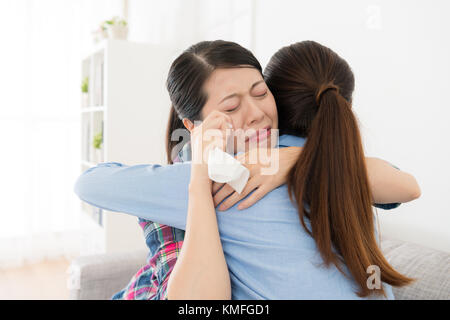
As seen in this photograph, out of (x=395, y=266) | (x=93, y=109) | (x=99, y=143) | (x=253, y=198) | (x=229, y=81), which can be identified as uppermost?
(x=229, y=81)

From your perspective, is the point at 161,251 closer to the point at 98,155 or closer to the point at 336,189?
the point at 336,189

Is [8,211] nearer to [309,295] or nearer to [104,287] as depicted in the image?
[104,287]

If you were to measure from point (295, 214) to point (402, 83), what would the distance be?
763mm

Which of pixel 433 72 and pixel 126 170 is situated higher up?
pixel 433 72

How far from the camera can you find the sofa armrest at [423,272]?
0.88 m

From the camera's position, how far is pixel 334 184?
66cm

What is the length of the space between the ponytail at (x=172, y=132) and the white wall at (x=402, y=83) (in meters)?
0.65

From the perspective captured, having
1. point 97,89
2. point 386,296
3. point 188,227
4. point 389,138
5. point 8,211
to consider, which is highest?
point 97,89

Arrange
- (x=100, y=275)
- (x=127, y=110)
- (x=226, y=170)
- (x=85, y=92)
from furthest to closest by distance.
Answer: (x=85, y=92), (x=127, y=110), (x=100, y=275), (x=226, y=170)

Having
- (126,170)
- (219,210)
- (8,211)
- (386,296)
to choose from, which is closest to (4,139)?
(8,211)

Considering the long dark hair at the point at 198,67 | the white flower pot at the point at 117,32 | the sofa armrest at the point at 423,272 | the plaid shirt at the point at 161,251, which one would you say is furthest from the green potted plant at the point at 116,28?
the sofa armrest at the point at 423,272

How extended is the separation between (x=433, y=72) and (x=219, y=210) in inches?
32.1

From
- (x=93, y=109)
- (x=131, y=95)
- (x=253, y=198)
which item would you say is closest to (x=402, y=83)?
(x=253, y=198)
